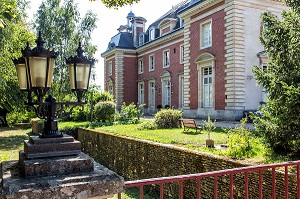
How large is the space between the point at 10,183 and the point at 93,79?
72.3 feet

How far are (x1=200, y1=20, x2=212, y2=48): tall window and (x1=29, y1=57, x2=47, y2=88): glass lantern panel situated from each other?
17320 millimetres

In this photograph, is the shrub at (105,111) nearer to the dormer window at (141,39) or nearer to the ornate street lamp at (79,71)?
the dormer window at (141,39)

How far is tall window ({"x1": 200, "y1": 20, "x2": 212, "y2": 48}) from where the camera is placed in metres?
19.1

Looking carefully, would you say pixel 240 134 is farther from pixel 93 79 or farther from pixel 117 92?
pixel 117 92

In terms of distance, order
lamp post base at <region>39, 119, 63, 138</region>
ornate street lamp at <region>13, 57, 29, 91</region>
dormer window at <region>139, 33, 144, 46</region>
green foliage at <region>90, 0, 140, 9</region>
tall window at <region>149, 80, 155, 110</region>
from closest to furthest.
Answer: lamp post base at <region>39, 119, 63, 138</region>
ornate street lamp at <region>13, 57, 29, 91</region>
green foliage at <region>90, 0, 140, 9</region>
tall window at <region>149, 80, 155, 110</region>
dormer window at <region>139, 33, 144, 46</region>

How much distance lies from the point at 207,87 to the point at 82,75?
55.9ft

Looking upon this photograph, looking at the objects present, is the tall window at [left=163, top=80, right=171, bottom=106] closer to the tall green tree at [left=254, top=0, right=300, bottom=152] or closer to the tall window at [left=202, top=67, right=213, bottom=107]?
the tall window at [left=202, top=67, right=213, bottom=107]

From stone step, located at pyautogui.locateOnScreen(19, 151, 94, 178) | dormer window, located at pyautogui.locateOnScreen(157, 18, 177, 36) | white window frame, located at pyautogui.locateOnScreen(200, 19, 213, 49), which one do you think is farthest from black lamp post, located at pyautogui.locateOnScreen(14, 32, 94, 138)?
dormer window, located at pyautogui.locateOnScreen(157, 18, 177, 36)

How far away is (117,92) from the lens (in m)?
33.9

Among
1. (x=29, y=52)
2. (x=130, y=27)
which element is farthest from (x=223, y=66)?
(x=130, y=27)

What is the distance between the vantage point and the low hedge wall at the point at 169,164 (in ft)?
17.8

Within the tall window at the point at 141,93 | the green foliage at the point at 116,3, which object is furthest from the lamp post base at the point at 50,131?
the tall window at the point at 141,93

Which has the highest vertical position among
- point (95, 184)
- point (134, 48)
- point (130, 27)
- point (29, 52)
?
point (130, 27)

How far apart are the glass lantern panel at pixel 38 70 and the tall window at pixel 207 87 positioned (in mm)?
16937
